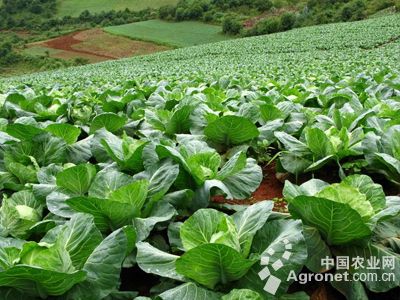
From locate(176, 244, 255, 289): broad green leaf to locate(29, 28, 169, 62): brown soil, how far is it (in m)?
50.6

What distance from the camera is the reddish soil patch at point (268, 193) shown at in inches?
86.0

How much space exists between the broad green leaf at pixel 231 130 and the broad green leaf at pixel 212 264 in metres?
1.18

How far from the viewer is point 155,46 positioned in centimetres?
5166

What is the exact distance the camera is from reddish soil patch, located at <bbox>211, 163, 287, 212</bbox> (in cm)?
218

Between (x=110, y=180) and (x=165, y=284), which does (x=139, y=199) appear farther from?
(x=165, y=284)

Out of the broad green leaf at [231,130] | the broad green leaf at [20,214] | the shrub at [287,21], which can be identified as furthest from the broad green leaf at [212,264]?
the shrub at [287,21]

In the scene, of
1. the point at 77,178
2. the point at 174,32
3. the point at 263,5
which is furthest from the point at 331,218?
the point at 263,5

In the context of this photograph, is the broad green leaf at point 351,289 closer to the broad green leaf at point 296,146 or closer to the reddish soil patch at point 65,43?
the broad green leaf at point 296,146

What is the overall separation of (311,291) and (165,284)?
535 mm

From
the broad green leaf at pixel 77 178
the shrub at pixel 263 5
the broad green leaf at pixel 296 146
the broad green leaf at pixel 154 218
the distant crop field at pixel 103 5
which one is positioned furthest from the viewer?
the distant crop field at pixel 103 5

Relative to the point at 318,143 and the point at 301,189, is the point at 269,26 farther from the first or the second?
the point at 301,189

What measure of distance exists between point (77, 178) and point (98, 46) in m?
54.3

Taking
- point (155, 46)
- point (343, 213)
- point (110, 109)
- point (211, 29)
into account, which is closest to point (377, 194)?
point (343, 213)

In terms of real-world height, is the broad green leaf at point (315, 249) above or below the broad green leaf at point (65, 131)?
below
